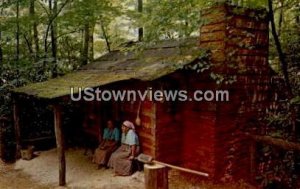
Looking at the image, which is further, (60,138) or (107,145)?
(107,145)

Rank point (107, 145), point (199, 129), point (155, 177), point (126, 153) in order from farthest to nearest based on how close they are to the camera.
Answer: point (107, 145) < point (126, 153) < point (199, 129) < point (155, 177)

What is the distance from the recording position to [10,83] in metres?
13.2

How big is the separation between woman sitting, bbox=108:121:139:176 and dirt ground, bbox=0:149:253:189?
0.23m

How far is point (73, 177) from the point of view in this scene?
9.96 meters

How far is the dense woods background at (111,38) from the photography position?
900 cm

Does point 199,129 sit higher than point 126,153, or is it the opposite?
point 199,129

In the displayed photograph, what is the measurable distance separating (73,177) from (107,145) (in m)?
1.36

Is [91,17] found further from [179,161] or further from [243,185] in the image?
[243,185]

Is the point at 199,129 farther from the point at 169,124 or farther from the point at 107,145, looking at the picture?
the point at 107,145

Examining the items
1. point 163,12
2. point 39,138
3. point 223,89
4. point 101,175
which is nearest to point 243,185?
point 223,89

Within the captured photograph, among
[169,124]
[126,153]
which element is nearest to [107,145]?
[126,153]

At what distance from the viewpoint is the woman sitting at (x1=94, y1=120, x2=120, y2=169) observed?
10398 millimetres

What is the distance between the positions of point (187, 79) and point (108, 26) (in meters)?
9.71

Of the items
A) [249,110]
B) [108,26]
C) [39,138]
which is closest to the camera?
[249,110]
